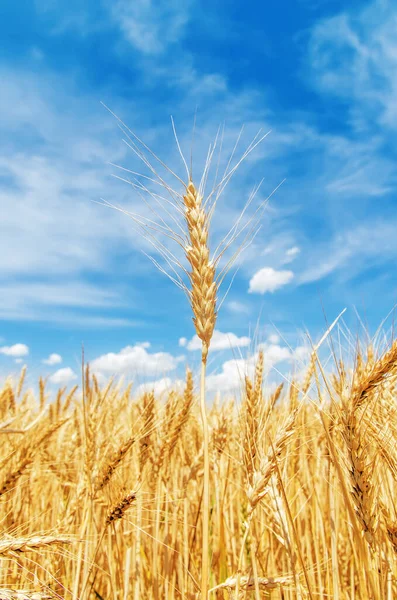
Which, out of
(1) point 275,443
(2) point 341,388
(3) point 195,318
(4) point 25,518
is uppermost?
(3) point 195,318

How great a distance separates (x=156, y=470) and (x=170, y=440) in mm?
248

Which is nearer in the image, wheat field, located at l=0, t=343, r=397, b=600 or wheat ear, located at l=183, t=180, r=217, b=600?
wheat ear, located at l=183, t=180, r=217, b=600

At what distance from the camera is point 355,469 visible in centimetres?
146

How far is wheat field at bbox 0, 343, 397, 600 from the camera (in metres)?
1.46

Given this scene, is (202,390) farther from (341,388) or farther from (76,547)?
(76,547)

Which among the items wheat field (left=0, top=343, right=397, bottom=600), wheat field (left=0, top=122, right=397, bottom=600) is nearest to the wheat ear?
wheat field (left=0, top=122, right=397, bottom=600)

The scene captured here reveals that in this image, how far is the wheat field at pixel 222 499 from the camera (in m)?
1.46

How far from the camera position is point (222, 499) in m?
2.52

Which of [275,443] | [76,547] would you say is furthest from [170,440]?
[275,443]

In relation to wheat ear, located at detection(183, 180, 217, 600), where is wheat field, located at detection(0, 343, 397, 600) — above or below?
below

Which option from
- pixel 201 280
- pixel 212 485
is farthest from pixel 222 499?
pixel 201 280

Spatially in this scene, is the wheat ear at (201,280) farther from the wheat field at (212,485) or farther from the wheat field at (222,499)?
the wheat field at (222,499)

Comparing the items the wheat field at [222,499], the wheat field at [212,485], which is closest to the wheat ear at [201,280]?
the wheat field at [212,485]

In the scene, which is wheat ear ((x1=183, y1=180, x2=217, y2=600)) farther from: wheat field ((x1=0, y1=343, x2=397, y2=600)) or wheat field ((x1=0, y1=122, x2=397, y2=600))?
wheat field ((x1=0, y1=343, x2=397, y2=600))
